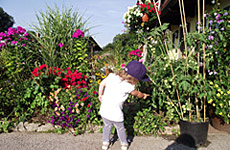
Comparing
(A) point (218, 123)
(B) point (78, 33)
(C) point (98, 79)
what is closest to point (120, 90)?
(C) point (98, 79)

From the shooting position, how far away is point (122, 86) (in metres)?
2.16

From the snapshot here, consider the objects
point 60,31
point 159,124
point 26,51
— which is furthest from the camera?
point 60,31

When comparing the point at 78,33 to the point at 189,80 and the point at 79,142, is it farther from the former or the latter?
the point at 189,80

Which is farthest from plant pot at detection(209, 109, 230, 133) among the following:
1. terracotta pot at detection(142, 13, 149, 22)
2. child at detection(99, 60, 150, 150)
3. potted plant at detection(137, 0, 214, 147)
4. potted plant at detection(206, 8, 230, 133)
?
terracotta pot at detection(142, 13, 149, 22)

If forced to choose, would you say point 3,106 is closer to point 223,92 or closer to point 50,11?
point 50,11

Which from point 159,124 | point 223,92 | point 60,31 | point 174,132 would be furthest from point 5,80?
point 223,92

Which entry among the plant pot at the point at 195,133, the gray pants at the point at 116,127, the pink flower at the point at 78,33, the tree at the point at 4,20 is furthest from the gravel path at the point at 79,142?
the tree at the point at 4,20

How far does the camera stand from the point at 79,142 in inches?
102

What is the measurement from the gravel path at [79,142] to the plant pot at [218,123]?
0.09 meters

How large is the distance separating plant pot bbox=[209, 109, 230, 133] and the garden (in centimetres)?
10

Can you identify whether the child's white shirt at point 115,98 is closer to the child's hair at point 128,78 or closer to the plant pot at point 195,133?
the child's hair at point 128,78

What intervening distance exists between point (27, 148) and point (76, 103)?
3.01 ft

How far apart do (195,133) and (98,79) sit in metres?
2.16

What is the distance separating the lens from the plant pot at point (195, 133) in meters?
2.47
